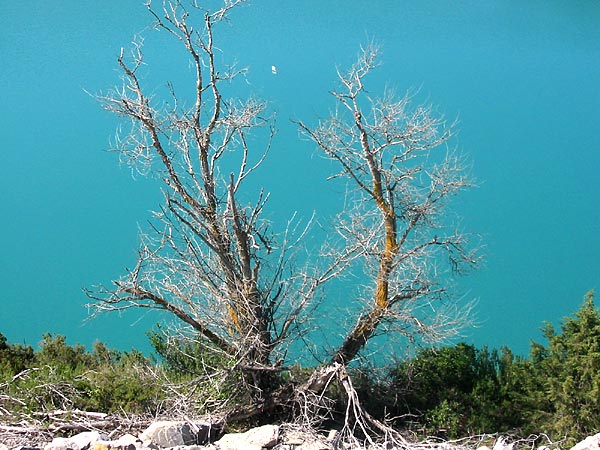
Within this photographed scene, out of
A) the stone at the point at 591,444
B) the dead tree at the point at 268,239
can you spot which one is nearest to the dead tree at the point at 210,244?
the dead tree at the point at 268,239

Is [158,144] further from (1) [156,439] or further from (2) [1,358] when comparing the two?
(2) [1,358]

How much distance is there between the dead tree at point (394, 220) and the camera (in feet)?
30.3

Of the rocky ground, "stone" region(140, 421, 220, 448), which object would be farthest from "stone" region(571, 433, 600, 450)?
"stone" region(140, 421, 220, 448)

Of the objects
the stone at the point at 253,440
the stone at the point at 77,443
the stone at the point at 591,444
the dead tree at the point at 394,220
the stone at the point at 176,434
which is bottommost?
the stone at the point at 591,444

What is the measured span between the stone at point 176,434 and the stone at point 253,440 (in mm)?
304

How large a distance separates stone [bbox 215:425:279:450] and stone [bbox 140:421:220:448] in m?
0.30

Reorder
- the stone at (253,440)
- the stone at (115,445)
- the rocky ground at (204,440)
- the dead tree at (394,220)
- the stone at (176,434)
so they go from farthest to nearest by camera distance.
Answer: the dead tree at (394,220)
the stone at (176,434)
the stone at (253,440)
the rocky ground at (204,440)
the stone at (115,445)

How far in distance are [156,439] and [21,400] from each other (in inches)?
69.5

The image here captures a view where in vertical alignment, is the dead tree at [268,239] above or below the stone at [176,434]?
above

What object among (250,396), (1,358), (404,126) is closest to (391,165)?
(404,126)

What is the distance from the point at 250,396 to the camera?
29.2 ft

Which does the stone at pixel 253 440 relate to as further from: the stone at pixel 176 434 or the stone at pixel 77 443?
the stone at pixel 77 443

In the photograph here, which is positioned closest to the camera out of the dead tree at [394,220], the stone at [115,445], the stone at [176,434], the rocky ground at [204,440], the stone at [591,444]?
the stone at [115,445]

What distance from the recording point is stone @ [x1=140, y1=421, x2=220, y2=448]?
25.2 feet
